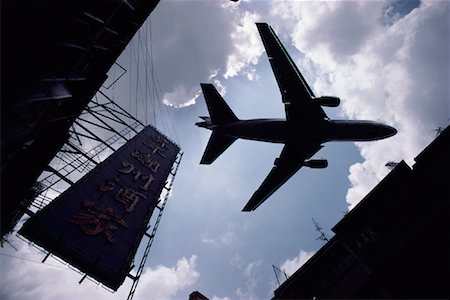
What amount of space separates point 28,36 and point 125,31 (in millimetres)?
4488

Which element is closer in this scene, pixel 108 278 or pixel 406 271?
pixel 406 271

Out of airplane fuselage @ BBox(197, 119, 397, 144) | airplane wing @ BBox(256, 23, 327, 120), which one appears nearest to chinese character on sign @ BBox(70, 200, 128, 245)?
airplane fuselage @ BBox(197, 119, 397, 144)

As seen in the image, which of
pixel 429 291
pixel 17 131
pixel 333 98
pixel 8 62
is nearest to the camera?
pixel 8 62

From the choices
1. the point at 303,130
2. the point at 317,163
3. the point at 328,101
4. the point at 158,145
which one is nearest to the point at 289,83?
the point at 328,101

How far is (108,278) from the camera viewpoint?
13.1 metres

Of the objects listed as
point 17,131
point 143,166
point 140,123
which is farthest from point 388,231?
point 140,123

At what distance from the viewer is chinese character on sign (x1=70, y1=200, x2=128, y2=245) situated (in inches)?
548

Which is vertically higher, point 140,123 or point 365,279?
point 140,123

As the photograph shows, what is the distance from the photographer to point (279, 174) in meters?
19.8

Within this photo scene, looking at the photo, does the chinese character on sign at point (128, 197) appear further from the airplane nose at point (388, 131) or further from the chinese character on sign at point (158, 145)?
the airplane nose at point (388, 131)

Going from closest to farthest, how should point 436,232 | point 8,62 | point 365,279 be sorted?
point 8,62 → point 436,232 → point 365,279

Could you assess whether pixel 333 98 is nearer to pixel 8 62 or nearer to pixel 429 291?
pixel 429 291

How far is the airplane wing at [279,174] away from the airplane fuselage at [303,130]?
1.53 meters

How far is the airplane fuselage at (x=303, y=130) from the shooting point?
625 inches
